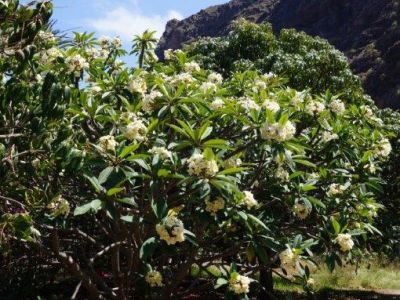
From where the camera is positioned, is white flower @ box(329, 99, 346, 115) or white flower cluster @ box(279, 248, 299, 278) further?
white flower @ box(329, 99, 346, 115)

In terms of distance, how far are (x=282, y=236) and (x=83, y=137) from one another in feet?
7.66

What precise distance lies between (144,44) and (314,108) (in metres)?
2.41

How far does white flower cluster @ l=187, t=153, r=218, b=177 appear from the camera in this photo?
4.25 m

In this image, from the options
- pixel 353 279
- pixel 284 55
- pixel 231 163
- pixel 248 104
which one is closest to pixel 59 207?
pixel 231 163

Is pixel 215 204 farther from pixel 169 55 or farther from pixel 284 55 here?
pixel 284 55

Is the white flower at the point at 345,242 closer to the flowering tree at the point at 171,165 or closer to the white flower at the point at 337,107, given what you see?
the flowering tree at the point at 171,165

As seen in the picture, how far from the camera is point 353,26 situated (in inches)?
2391

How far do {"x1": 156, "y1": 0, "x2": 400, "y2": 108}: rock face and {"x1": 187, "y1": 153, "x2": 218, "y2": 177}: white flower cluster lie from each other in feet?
137

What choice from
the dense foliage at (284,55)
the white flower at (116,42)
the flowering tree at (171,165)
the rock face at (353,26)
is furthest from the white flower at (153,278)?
the rock face at (353,26)

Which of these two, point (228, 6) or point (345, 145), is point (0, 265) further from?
point (228, 6)

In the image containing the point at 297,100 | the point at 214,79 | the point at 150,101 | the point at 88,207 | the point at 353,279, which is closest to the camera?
the point at 88,207

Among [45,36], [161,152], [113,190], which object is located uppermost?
[45,36]

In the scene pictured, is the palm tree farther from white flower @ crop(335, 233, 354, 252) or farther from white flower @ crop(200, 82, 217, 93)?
white flower @ crop(335, 233, 354, 252)

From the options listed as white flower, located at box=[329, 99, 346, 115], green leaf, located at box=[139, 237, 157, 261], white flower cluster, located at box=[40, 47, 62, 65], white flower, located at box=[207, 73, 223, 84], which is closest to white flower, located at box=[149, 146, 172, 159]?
green leaf, located at box=[139, 237, 157, 261]
